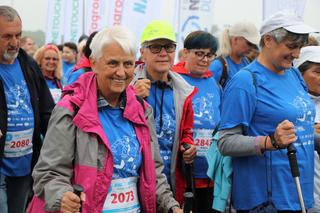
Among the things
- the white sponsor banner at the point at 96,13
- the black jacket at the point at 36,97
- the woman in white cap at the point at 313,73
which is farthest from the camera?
the white sponsor banner at the point at 96,13

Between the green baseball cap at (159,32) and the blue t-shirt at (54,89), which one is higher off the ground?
the green baseball cap at (159,32)

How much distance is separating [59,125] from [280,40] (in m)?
1.57

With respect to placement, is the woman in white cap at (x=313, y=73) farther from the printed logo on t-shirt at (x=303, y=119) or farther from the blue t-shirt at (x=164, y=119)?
the blue t-shirt at (x=164, y=119)

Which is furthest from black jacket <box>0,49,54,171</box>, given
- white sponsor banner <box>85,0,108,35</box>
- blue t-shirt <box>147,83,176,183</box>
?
white sponsor banner <box>85,0,108,35</box>

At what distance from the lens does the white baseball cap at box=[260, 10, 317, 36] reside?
3.62 metres

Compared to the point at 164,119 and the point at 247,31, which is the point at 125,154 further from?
the point at 247,31

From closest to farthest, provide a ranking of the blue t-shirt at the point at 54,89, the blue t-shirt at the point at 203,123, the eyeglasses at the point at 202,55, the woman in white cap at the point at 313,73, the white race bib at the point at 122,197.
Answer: the white race bib at the point at 122,197 < the woman in white cap at the point at 313,73 < the blue t-shirt at the point at 203,123 < the eyeglasses at the point at 202,55 < the blue t-shirt at the point at 54,89

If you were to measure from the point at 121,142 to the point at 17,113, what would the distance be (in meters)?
1.81

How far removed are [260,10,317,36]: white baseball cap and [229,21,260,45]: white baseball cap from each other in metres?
2.51

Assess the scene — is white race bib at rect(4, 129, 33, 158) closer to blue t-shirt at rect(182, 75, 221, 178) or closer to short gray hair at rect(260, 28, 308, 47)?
blue t-shirt at rect(182, 75, 221, 178)

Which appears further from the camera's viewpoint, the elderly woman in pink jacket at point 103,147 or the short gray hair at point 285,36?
the short gray hair at point 285,36

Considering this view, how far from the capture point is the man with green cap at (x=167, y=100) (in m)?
4.38

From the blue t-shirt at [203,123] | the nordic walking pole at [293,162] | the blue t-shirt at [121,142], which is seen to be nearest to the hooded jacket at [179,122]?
the blue t-shirt at [203,123]

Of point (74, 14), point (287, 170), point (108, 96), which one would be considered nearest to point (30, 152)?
point (108, 96)
